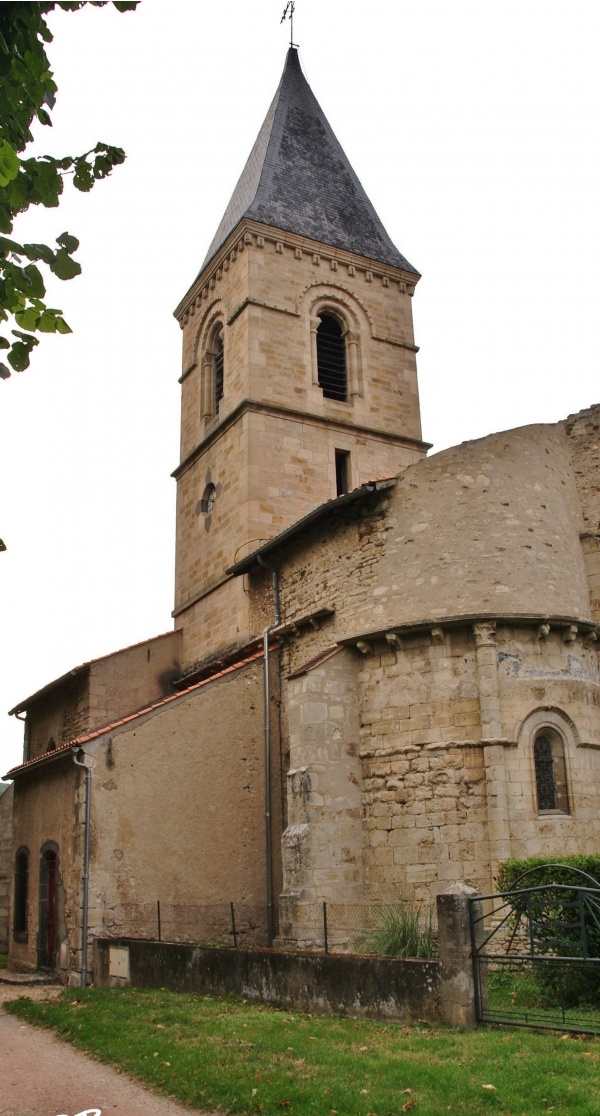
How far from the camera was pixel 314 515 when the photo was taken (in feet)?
49.0

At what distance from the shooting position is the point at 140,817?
46.1 feet

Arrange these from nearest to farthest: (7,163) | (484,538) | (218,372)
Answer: (7,163)
(484,538)
(218,372)

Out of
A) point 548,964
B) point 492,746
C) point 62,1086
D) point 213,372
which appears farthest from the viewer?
point 213,372

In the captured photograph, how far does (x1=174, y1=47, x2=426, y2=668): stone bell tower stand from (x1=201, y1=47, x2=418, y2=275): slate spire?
61 mm

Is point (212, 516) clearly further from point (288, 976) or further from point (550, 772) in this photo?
point (288, 976)

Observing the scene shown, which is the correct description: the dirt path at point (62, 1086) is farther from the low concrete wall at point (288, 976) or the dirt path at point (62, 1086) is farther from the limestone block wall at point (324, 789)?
the limestone block wall at point (324, 789)

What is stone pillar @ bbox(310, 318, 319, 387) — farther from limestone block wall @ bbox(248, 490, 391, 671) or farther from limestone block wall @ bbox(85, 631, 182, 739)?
limestone block wall @ bbox(85, 631, 182, 739)

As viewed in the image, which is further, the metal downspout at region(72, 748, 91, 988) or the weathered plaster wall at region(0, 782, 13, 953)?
the weathered plaster wall at region(0, 782, 13, 953)

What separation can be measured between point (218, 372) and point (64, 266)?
19.1 metres

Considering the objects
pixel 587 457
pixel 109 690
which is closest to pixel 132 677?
pixel 109 690

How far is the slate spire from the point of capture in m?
23.6

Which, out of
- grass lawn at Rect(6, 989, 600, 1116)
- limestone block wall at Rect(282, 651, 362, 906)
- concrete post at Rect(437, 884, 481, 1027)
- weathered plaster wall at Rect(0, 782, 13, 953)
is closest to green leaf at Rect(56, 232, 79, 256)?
grass lawn at Rect(6, 989, 600, 1116)

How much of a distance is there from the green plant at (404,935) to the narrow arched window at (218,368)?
14.1m

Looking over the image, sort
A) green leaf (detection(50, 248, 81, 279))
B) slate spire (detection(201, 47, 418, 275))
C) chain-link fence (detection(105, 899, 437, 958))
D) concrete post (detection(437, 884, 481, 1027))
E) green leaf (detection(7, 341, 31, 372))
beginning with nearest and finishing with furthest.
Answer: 1. green leaf (detection(50, 248, 81, 279))
2. green leaf (detection(7, 341, 31, 372))
3. concrete post (detection(437, 884, 481, 1027))
4. chain-link fence (detection(105, 899, 437, 958))
5. slate spire (detection(201, 47, 418, 275))
